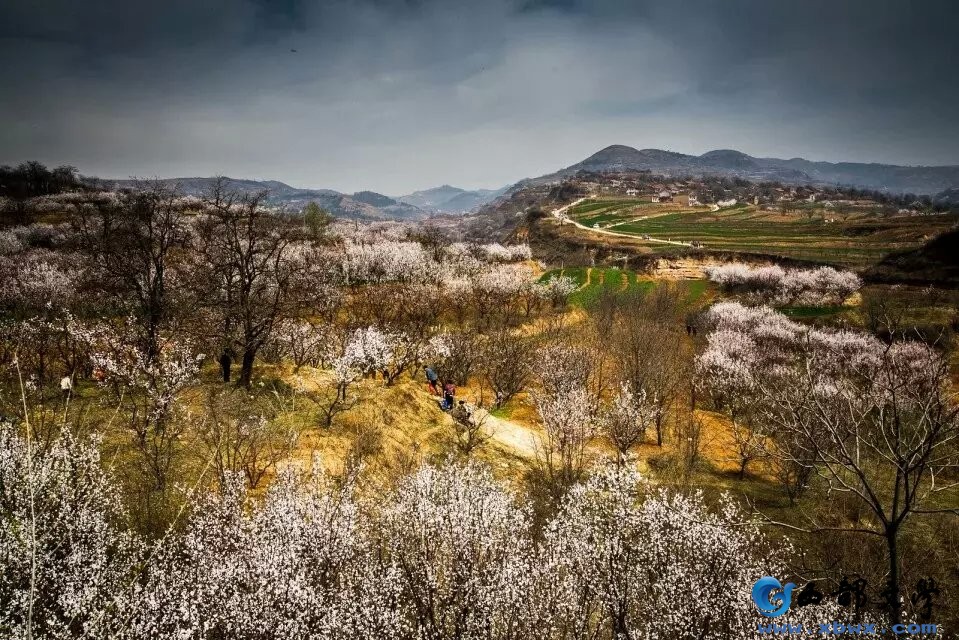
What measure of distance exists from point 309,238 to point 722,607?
80.0 m

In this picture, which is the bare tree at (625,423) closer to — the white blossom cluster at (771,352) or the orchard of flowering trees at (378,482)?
the orchard of flowering trees at (378,482)

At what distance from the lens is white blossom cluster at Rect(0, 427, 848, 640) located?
26.8 feet

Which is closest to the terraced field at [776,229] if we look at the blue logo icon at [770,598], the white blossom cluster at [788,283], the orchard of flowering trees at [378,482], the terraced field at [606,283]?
the white blossom cluster at [788,283]

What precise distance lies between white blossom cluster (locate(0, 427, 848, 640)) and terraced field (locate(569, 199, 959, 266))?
94040 millimetres

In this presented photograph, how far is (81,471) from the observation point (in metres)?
10.3

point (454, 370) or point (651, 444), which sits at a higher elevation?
point (454, 370)

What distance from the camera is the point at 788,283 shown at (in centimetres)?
7462

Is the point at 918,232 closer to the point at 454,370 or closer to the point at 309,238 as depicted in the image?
the point at 454,370

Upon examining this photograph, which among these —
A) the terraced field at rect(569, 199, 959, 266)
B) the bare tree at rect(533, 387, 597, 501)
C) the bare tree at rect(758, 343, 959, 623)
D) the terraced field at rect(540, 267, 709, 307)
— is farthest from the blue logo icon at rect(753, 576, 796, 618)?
the terraced field at rect(569, 199, 959, 266)

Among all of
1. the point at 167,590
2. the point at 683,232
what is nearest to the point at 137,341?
the point at 167,590

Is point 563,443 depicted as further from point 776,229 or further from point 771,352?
point 776,229

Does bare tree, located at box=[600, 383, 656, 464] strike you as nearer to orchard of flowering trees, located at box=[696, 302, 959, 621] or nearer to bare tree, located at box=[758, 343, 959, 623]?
orchard of flowering trees, located at box=[696, 302, 959, 621]

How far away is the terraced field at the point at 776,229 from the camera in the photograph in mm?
92062

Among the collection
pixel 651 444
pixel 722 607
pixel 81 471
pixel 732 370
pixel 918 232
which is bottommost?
pixel 651 444
